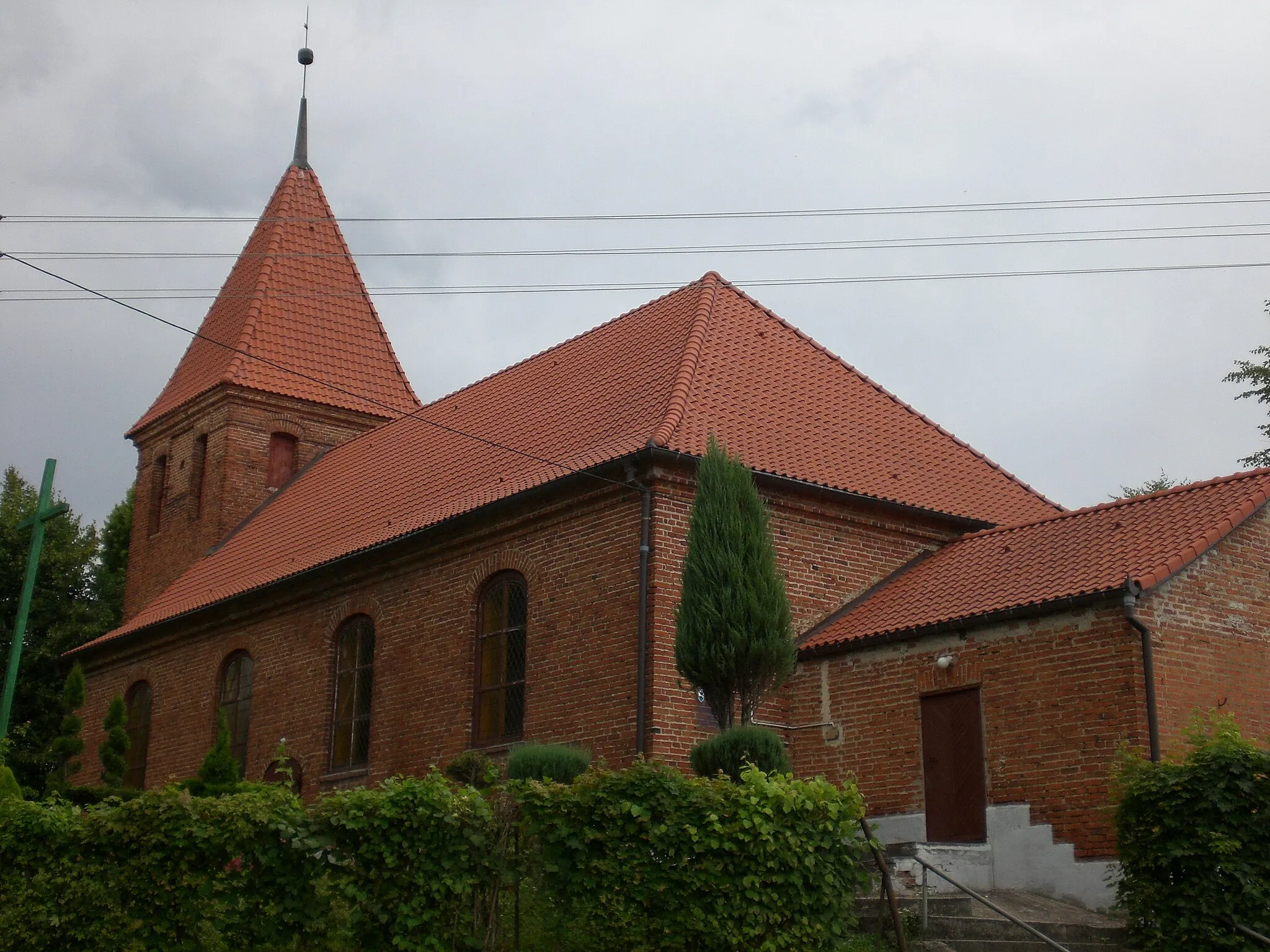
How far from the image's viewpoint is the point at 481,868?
11.4 metres

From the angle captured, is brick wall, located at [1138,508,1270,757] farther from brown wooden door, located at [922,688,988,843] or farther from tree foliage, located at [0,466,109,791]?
tree foliage, located at [0,466,109,791]

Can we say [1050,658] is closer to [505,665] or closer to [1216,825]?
[1216,825]

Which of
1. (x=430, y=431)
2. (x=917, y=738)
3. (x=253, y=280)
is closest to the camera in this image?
(x=917, y=738)

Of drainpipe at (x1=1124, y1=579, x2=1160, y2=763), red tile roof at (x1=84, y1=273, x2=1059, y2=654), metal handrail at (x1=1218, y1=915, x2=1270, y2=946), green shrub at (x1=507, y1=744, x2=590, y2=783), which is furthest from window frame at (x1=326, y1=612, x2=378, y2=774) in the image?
metal handrail at (x1=1218, y1=915, x2=1270, y2=946)

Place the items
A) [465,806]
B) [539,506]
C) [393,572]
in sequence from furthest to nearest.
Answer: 1. [393,572]
2. [539,506]
3. [465,806]

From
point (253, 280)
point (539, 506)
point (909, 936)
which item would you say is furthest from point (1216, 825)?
point (253, 280)

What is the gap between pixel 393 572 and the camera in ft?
71.5

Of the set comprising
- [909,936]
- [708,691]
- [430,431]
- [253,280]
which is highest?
[253,280]

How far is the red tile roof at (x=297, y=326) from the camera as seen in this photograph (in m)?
31.4

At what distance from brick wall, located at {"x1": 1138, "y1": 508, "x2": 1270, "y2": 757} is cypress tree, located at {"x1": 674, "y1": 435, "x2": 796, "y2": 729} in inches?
144

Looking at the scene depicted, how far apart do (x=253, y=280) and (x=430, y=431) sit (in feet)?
28.1

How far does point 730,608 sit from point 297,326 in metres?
19.0

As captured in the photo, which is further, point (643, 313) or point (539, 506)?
point (643, 313)

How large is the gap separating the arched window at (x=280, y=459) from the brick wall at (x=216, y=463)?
11cm
